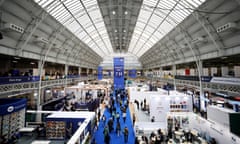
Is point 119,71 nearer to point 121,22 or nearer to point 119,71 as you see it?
point 119,71

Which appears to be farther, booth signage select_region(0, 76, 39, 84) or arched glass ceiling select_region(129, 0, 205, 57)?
arched glass ceiling select_region(129, 0, 205, 57)

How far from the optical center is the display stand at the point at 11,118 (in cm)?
907

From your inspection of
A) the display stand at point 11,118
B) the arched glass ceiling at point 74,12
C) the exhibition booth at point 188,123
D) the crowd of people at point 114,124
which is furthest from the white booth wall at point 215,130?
the arched glass ceiling at point 74,12

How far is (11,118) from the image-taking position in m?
9.92

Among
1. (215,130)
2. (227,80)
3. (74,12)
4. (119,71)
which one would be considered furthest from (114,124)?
(74,12)

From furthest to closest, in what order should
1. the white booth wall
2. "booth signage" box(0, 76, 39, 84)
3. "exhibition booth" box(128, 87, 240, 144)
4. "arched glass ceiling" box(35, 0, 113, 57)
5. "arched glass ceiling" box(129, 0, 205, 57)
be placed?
"arched glass ceiling" box(35, 0, 113, 57)
"arched glass ceiling" box(129, 0, 205, 57)
"booth signage" box(0, 76, 39, 84)
"exhibition booth" box(128, 87, 240, 144)
the white booth wall

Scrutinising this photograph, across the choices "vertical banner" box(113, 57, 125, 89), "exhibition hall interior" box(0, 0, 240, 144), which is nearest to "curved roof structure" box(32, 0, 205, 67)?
"exhibition hall interior" box(0, 0, 240, 144)

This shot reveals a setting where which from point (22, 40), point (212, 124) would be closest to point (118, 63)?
point (22, 40)

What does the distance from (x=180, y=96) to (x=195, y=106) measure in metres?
6.22

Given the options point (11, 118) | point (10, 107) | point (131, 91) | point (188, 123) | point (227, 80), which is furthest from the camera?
point (131, 91)

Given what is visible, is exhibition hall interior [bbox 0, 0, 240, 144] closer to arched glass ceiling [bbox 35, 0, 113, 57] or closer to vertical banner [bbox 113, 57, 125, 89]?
arched glass ceiling [bbox 35, 0, 113, 57]

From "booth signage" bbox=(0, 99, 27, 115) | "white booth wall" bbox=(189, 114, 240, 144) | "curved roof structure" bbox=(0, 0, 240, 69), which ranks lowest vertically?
"white booth wall" bbox=(189, 114, 240, 144)

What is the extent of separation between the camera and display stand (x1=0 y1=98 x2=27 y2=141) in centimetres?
907

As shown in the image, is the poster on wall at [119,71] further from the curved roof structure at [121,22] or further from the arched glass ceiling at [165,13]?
the arched glass ceiling at [165,13]
